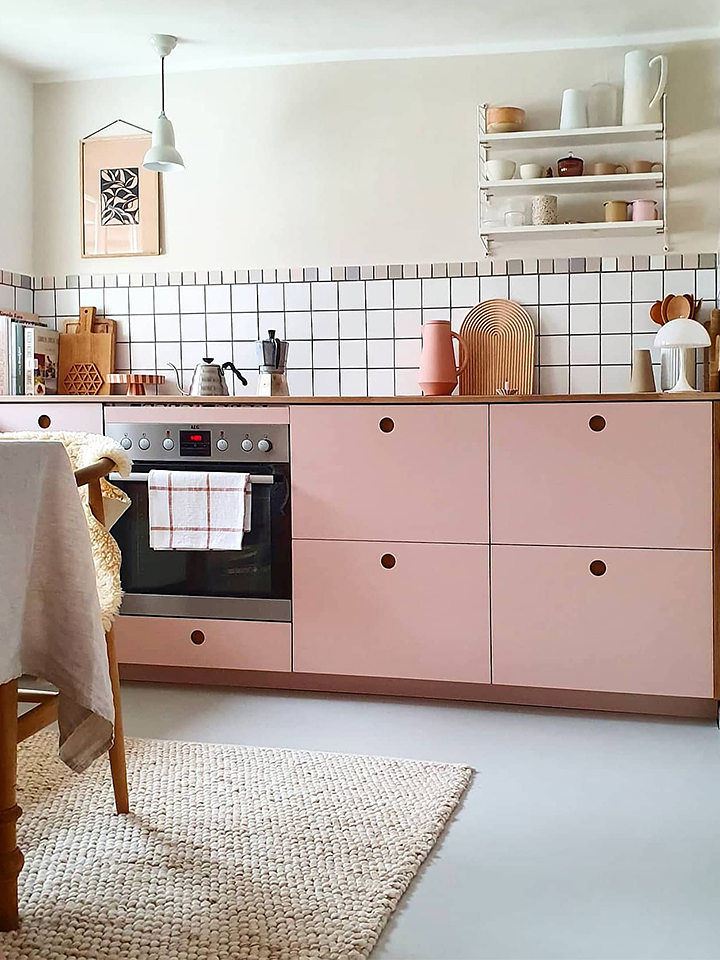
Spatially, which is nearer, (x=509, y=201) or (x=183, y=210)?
(x=509, y=201)

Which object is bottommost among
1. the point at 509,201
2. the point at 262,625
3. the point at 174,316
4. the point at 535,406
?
the point at 262,625

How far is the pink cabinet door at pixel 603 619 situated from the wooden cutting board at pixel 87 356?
1.74 m

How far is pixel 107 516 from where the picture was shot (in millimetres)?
2258

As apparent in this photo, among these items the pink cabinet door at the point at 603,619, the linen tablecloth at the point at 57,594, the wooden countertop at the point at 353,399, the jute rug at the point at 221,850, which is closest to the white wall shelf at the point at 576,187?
the wooden countertop at the point at 353,399

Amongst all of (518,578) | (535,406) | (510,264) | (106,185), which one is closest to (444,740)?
(518,578)

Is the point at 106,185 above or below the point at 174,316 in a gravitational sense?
above

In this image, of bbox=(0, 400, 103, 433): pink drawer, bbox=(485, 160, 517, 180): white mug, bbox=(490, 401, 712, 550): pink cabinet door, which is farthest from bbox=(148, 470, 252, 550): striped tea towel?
bbox=(485, 160, 517, 180): white mug

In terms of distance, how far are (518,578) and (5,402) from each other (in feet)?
5.83

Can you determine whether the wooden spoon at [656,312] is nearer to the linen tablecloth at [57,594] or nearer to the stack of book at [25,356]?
the stack of book at [25,356]

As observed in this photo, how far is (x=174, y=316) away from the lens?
12.8 feet

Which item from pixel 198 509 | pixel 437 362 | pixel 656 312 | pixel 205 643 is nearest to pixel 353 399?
pixel 437 362

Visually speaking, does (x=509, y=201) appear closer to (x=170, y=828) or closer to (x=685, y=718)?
(x=685, y=718)

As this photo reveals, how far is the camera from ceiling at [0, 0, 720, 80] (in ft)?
10.8

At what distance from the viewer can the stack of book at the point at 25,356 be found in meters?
3.72
